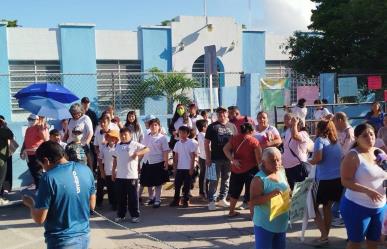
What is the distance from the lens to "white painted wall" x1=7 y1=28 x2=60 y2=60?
2053 centimetres

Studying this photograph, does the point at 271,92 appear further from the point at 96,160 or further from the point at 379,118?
the point at 96,160

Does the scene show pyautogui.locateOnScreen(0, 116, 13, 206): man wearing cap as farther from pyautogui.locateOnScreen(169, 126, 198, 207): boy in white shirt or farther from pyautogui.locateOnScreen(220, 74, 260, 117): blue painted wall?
pyautogui.locateOnScreen(220, 74, 260, 117): blue painted wall

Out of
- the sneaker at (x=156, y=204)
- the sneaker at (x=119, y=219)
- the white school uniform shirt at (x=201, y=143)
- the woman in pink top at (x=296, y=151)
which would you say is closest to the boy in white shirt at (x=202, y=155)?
the white school uniform shirt at (x=201, y=143)

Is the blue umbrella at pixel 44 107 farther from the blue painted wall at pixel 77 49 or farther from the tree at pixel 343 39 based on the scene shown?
the blue painted wall at pixel 77 49

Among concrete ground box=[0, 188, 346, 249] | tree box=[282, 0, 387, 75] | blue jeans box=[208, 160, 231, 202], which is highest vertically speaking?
tree box=[282, 0, 387, 75]

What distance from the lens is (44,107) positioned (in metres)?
9.18

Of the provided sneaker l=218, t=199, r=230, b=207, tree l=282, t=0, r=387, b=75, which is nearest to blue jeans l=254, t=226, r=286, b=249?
sneaker l=218, t=199, r=230, b=207

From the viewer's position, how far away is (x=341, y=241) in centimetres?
671

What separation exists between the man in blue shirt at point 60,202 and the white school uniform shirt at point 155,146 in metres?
4.67

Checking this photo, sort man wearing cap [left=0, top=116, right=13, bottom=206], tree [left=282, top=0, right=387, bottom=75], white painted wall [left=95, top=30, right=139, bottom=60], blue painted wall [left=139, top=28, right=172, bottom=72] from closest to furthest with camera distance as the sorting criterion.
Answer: man wearing cap [left=0, top=116, right=13, bottom=206], tree [left=282, top=0, right=387, bottom=75], white painted wall [left=95, top=30, right=139, bottom=60], blue painted wall [left=139, top=28, right=172, bottom=72]

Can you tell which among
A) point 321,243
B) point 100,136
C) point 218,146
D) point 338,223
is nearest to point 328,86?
point 218,146

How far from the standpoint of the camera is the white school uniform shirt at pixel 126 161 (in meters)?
7.85

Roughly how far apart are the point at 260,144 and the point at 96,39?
619 inches

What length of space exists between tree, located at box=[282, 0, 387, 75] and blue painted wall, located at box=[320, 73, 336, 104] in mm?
2970
